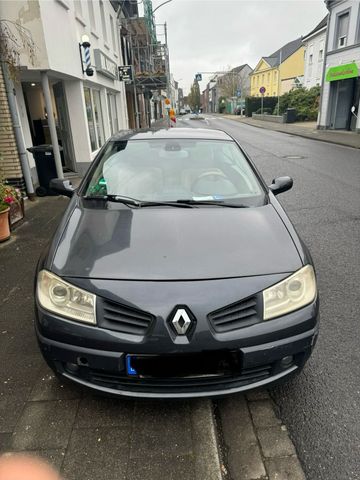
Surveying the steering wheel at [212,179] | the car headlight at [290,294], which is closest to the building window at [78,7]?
the steering wheel at [212,179]

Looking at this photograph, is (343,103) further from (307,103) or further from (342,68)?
(307,103)

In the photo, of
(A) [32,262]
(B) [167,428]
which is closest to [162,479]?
(B) [167,428]

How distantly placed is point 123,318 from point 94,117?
11.7 m

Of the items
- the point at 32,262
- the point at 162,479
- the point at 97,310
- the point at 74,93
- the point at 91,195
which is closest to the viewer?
the point at 162,479

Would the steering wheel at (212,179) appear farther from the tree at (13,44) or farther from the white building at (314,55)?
the white building at (314,55)

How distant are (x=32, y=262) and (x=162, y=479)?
10.9 feet

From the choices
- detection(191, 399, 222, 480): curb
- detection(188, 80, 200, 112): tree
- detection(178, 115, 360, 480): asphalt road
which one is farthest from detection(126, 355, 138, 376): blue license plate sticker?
detection(188, 80, 200, 112): tree

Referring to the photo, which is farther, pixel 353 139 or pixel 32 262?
pixel 353 139

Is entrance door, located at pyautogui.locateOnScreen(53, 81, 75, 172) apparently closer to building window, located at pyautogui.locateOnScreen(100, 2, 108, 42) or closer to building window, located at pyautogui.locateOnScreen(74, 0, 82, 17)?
building window, located at pyautogui.locateOnScreen(74, 0, 82, 17)

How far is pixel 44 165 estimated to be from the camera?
8344 mm

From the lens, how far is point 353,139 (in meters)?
17.6

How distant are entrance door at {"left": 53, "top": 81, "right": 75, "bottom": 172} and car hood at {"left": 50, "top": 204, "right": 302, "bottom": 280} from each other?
8612 millimetres

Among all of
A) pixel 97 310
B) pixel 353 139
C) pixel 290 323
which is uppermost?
pixel 97 310

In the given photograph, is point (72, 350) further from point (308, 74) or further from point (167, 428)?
point (308, 74)
